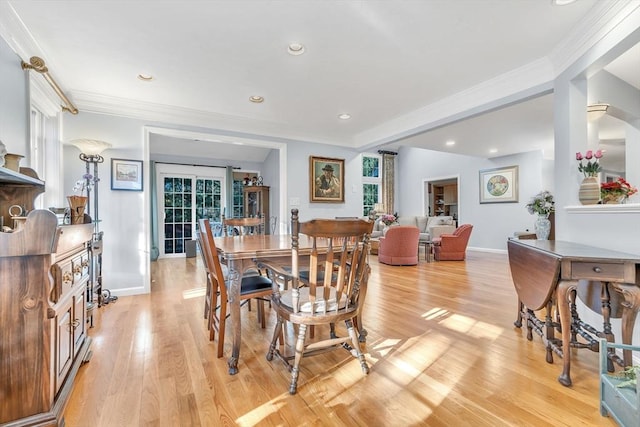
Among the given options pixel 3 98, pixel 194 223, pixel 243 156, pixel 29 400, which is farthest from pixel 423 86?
pixel 194 223

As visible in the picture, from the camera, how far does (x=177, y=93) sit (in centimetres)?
332

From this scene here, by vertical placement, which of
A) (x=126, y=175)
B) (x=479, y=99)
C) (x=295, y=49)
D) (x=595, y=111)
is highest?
(x=295, y=49)

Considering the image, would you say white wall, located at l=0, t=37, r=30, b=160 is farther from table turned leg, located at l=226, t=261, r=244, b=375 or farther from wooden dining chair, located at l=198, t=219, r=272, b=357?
A: table turned leg, located at l=226, t=261, r=244, b=375

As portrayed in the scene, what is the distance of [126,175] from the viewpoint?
3.53m

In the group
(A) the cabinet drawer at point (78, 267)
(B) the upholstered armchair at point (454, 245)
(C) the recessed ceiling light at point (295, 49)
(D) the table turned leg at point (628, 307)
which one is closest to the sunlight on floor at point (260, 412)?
(A) the cabinet drawer at point (78, 267)

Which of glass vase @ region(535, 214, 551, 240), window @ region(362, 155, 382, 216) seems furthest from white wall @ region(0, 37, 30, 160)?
window @ region(362, 155, 382, 216)

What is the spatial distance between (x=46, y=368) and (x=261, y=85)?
2.89 metres

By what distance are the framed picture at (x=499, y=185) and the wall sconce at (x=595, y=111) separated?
457cm

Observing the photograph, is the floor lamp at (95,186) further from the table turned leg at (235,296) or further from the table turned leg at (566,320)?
the table turned leg at (566,320)

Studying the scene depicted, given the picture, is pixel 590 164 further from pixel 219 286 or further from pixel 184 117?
pixel 184 117

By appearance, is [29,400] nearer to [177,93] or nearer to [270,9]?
[270,9]

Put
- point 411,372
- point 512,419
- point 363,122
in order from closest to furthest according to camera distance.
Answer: point 512,419 → point 411,372 → point 363,122

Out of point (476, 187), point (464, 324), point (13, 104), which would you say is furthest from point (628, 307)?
point (476, 187)

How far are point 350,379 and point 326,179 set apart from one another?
12.7 feet
